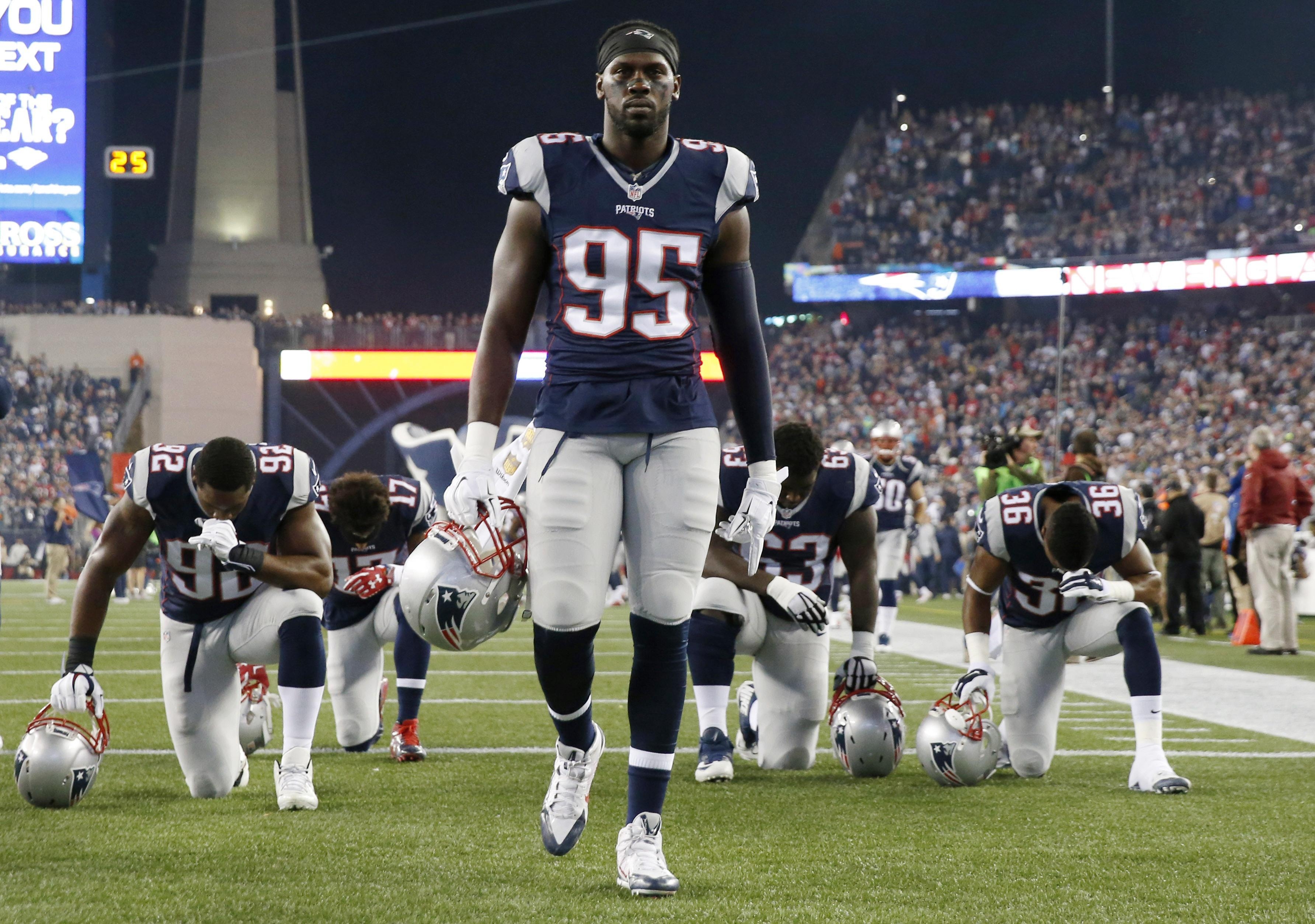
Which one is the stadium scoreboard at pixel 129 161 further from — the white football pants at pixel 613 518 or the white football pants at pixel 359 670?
the white football pants at pixel 613 518

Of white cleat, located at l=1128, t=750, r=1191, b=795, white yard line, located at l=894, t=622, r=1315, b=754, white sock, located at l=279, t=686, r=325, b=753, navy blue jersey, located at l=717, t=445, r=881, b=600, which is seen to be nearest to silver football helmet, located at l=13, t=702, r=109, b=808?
white sock, located at l=279, t=686, r=325, b=753

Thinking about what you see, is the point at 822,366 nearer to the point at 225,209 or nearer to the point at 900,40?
the point at 900,40

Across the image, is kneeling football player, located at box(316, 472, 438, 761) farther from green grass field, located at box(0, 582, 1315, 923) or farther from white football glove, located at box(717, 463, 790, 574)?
white football glove, located at box(717, 463, 790, 574)

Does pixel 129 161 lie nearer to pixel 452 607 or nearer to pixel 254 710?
pixel 254 710

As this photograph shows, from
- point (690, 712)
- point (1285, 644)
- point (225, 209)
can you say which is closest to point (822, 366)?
point (225, 209)

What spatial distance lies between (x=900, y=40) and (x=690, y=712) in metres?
29.5

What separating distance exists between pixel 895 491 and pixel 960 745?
18.7 feet

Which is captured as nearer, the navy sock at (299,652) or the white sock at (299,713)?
the white sock at (299,713)

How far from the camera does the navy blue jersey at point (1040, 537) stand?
15.3ft

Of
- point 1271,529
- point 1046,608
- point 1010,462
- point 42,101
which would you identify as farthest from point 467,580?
point 42,101

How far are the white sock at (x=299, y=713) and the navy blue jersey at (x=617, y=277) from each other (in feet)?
5.45

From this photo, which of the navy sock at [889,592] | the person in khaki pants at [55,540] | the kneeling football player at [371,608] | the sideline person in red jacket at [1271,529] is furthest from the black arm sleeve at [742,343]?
the person in khaki pants at [55,540]

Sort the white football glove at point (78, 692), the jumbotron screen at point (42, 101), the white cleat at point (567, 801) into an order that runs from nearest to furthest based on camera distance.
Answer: the white cleat at point (567, 801) → the white football glove at point (78, 692) → the jumbotron screen at point (42, 101)

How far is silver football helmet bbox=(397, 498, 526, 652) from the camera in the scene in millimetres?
2840
